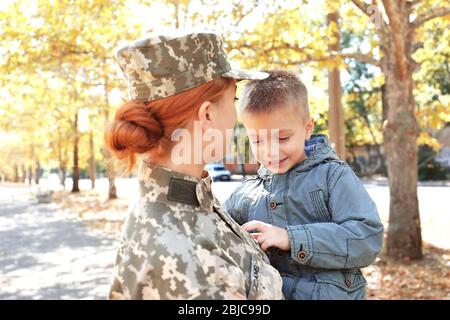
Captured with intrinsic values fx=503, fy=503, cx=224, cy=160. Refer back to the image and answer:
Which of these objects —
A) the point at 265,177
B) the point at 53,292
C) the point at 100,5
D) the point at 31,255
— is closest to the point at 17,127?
the point at 31,255

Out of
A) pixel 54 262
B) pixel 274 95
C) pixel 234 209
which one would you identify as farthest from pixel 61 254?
pixel 274 95

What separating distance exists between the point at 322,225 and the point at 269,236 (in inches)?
7.8

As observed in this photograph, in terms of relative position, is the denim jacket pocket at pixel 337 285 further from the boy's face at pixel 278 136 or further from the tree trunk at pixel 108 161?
the tree trunk at pixel 108 161

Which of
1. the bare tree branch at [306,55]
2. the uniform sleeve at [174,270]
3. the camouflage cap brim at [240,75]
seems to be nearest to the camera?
the uniform sleeve at [174,270]

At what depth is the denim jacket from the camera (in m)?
1.77

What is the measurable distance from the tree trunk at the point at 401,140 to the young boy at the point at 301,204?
18.9 ft

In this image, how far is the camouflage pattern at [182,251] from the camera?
1354 millimetres

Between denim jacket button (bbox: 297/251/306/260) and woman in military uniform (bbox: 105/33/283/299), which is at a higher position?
woman in military uniform (bbox: 105/33/283/299)

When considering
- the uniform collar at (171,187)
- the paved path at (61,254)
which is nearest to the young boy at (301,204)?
the uniform collar at (171,187)

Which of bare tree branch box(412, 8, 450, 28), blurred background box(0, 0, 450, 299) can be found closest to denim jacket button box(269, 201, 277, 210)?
blurred background box(0, 0, 450, 299)

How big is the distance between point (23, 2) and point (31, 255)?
4653 millimetres

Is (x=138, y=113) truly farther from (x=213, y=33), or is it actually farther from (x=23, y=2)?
(x=23, y=2)

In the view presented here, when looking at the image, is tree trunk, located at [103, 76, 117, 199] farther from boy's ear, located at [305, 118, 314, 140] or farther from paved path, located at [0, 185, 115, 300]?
paved path, located at [0, 185, 115, 300]

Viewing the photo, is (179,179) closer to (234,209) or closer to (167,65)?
(167,65)
